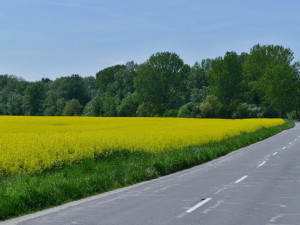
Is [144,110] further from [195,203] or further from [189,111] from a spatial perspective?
[195,203]

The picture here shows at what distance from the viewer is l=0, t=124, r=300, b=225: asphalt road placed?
7.99m

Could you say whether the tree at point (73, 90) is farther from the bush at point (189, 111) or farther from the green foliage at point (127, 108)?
the bush at point (189, 111)

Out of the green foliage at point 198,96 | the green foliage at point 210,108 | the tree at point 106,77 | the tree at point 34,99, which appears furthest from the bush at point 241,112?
the tree at point 106,77

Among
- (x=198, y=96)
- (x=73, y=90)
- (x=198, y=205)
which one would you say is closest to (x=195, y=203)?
(x=198, y=205)

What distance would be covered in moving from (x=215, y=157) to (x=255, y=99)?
10091 cm

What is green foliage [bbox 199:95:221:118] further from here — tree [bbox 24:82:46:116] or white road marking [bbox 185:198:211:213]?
white road marking [bbox 185:198:211:213]

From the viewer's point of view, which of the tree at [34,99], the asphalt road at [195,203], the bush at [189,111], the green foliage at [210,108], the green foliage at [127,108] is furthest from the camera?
the tree at [34,99]

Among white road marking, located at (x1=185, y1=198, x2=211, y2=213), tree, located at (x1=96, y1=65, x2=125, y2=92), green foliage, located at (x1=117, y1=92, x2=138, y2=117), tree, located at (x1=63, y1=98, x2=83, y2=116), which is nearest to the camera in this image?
white road marking, located at (x1=185, y1=198, x2=211, y2=213)

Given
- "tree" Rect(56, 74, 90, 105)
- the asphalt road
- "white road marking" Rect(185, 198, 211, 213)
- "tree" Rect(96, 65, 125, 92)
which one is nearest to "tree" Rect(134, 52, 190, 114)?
"tree" Rect(56, 74, 90, 105)

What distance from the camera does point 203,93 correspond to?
113812 millimetres

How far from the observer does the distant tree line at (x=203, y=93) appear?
331 ft

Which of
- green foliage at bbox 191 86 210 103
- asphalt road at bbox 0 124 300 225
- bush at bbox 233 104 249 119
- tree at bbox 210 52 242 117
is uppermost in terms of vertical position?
tree at bbox 210 52 242 117

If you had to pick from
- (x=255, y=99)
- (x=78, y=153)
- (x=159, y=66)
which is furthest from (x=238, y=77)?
(x=78, y=153)

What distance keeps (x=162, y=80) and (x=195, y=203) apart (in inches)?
4026
